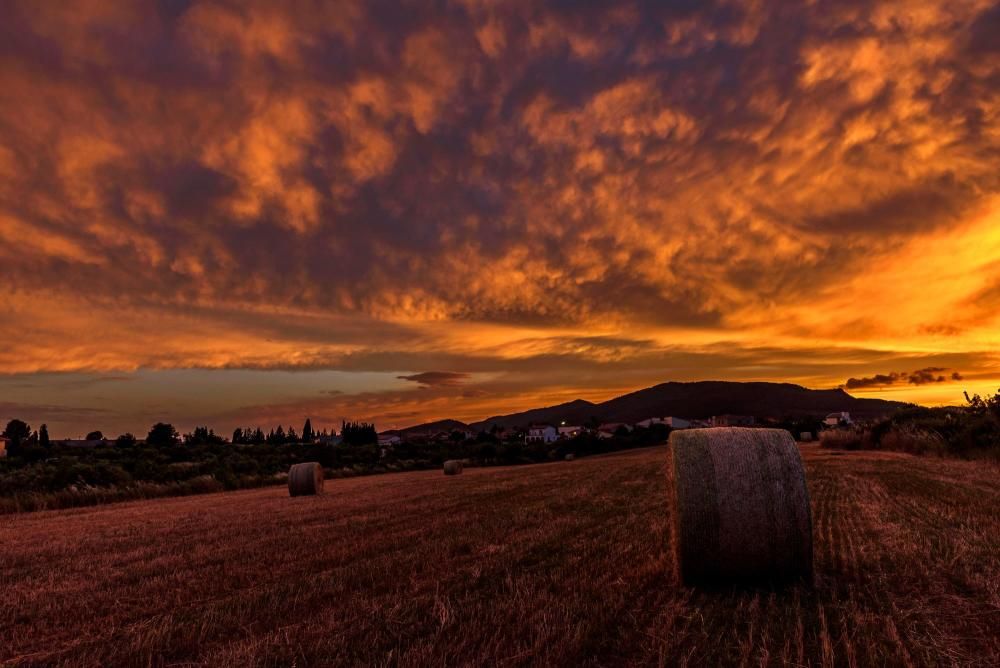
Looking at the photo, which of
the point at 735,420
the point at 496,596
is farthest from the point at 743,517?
the point at 735,420

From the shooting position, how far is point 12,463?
4034cm

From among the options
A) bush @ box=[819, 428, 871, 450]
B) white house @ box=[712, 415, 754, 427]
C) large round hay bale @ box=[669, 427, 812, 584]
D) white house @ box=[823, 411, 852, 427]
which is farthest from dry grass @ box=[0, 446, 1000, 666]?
white house @ box=[712, 415, 754, 427]

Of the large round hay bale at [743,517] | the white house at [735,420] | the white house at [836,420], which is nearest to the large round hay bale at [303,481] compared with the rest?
the large round hay bale at [743,517]

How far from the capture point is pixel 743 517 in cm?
709

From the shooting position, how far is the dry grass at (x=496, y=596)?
16.6ft

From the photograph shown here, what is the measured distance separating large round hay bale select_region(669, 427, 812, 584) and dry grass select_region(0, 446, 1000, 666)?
0.31 meters

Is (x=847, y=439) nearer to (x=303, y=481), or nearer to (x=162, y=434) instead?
(x=303, y=481)

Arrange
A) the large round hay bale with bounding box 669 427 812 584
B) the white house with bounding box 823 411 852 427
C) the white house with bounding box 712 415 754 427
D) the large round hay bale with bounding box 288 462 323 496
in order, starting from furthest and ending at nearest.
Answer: the white house with bounding box 712 415 754 427, the white house with bounding box 823 411 852 427, the large round hay bale with bounding box 288 462 323 496, the large round hay bale with bounding box 669 427 812 584

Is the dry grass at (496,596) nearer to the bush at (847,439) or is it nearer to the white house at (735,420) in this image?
the bush at (847,439)

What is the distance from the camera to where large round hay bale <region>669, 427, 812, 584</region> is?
6.93m

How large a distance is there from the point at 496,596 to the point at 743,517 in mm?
2962

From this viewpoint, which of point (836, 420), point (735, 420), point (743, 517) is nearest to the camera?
point (743, 517)

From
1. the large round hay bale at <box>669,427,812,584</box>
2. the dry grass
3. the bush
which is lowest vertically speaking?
the bush

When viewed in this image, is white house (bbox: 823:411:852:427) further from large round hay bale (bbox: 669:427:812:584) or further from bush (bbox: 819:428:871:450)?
large round hay bale (bbox: 669:427:812:584)
